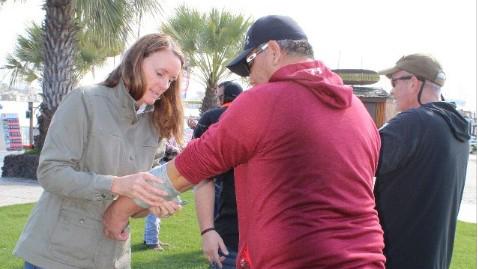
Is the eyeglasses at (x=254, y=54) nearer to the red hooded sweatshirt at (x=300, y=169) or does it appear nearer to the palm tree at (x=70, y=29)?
the red hooded sweatshirt at (x=300, y=169)

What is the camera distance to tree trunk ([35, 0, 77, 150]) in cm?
1232

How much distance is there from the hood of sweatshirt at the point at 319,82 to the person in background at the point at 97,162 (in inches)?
24.5

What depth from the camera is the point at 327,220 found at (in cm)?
151

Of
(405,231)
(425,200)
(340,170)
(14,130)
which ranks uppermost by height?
(340,170)

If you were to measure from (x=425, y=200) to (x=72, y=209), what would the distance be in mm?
1655

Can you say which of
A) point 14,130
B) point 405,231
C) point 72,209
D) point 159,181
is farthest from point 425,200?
point 14,130

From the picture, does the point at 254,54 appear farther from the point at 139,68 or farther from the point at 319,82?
the point at 139,68

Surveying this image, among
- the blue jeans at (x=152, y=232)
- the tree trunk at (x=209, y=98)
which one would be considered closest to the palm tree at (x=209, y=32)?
the tree trunk at (x=209, y=98)

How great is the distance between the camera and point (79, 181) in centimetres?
205

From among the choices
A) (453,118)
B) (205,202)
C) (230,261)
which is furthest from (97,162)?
(453,118)

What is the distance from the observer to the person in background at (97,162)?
6.78ft

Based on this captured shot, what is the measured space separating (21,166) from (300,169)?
41.0 feet

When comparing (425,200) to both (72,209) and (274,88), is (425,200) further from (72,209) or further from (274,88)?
(72,209)

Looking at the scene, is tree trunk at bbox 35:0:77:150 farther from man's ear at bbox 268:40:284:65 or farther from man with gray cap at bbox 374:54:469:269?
man's ear at bbox 268:40:284:65
